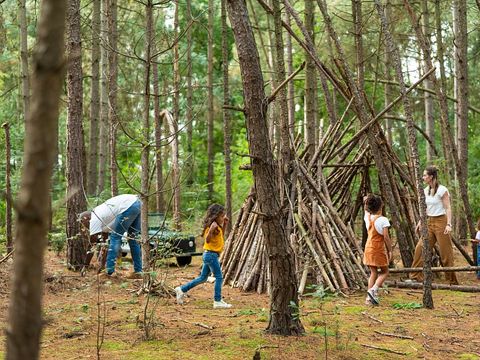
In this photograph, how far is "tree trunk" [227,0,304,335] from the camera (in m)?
5.54

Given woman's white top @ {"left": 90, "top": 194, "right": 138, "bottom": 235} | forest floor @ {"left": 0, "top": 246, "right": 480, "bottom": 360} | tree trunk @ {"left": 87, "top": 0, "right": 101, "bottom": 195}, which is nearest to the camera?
forest floor @ {"left": 0, "top": 246, "right": 480, "bottom": 360}

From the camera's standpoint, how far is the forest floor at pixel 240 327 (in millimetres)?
5426

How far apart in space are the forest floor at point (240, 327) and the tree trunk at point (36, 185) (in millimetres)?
2669

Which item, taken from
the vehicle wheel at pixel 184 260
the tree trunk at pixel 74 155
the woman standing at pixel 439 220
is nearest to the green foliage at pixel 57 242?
the tree trunk at pixel 74 155

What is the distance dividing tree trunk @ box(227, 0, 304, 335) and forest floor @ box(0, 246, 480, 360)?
0.26 meters

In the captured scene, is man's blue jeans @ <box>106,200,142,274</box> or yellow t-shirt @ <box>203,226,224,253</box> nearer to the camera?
yellow t-shirt @ <box>203,226,224,253</box>

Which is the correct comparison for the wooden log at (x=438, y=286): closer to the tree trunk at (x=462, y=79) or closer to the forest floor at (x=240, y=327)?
the forest floor at (x=240, y=327)

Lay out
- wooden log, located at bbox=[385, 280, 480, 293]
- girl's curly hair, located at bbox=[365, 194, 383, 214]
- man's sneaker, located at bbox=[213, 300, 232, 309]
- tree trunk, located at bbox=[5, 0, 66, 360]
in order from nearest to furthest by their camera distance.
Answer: tree trunk, located at bbox=[5, 0, 66, 360] → man's sneaker, located at bbox=[213, 300, 232, 309] → girl's curly hair, located at bbox=[365, 194, 383, 214] → wooden log, located at bbox=[385, 280, 480, 293]

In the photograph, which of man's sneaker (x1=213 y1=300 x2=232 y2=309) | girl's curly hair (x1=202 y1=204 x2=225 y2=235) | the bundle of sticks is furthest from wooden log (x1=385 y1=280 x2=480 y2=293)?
girl's curly hair (x1=202 y1=204 x2=225 y2=235)

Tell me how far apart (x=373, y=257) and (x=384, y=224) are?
395 mm

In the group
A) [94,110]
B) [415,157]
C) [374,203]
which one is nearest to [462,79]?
[374,203]

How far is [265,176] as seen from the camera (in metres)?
5.60

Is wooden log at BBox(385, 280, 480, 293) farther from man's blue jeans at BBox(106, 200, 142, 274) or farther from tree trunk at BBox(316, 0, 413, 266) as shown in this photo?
man's blue jeans at BBox(106, 200, 142, 274)

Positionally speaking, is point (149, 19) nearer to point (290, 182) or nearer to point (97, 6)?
point (290, 182)
